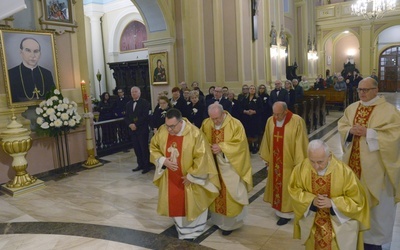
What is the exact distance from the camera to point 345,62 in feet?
75.9

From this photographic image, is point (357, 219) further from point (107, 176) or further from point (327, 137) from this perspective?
point (327, 137)

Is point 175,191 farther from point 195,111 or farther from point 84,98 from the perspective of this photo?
point 84,98

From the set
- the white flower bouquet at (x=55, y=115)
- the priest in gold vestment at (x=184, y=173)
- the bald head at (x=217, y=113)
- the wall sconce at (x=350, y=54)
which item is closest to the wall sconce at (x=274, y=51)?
the white flower bouquet at (x=55, y=115)

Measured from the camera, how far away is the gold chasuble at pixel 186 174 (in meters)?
3.80

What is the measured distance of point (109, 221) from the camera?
4.61 m

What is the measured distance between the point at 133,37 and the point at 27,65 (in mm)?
11087

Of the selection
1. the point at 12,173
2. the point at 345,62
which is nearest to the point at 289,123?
the point at 12,173

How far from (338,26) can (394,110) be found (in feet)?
66.8

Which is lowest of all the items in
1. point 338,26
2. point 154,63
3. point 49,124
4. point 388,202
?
point 388,202

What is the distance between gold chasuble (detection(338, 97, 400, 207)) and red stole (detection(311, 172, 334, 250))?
835 mm

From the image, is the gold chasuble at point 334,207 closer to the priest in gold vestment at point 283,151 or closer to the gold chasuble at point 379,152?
the gold chasuble at point 379,152

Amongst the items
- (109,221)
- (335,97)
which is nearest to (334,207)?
(109,221)

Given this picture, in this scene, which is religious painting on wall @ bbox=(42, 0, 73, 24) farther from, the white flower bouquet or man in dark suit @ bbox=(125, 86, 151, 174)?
man in dark suit @ bbox=(125, 86, 151, 174)

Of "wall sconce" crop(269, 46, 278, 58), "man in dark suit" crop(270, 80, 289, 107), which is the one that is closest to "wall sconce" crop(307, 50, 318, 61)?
"wall sconce" crop(269, 46, 278, 58)
